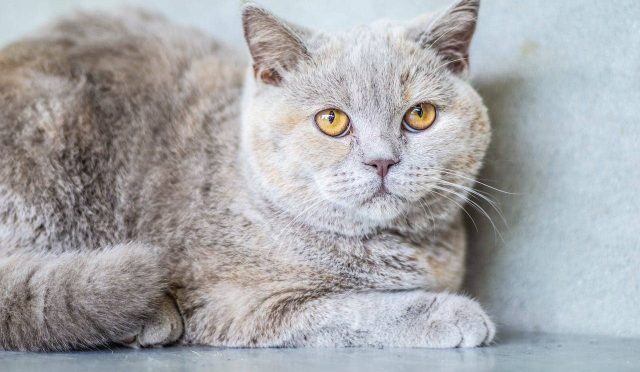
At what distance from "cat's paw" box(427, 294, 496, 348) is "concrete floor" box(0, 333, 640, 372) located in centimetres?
3

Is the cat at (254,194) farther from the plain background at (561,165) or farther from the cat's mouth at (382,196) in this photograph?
the plain background at (561,165)

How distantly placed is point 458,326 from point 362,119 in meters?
0.53

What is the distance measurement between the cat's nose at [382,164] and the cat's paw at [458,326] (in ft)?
1.14

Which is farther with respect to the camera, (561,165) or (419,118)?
(561,165)

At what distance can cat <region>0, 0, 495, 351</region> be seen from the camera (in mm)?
1723

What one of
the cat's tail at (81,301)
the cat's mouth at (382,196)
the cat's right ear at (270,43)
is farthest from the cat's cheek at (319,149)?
the cat's tail at (81,301)

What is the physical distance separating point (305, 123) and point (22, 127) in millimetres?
758

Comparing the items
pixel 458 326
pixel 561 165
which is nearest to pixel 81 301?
pixel 458 326

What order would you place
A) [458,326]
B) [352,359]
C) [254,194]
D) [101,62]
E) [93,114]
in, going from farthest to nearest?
1. [101,62]
2. [93,114]
3. [254,194]
4. [458,326]
5. [352,359]

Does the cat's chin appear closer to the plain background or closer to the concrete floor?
the concrete floor

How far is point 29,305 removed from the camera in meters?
1.67

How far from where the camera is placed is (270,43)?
190cm

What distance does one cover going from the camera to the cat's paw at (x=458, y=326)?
1.73 m

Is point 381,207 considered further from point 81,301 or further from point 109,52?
point 109,52
